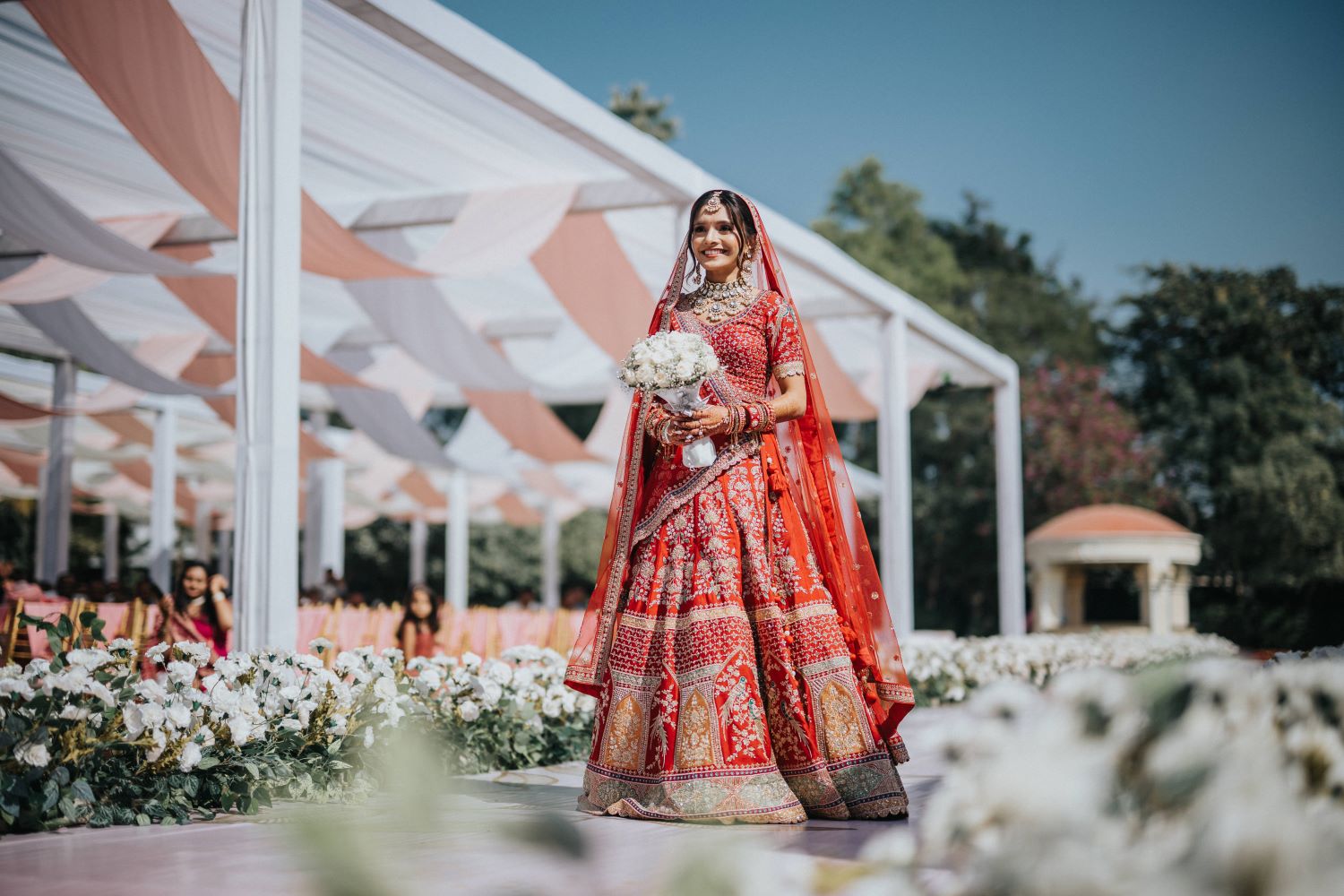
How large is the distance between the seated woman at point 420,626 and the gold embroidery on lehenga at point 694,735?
15.4 ft

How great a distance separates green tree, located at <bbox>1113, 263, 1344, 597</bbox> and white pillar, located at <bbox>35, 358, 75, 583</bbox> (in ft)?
59.9

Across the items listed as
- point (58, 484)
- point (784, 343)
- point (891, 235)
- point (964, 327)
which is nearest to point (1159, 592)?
point (58, 484)

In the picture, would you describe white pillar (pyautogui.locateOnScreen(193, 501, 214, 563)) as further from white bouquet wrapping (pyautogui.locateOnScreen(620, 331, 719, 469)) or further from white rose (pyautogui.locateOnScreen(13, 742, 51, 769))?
white bouquet wrapping (pyautogui.locateOnScreen(620, 331, 719, 469))

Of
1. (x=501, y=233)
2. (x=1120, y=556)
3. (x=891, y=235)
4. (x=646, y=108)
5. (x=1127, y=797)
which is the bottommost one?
(x=1127, y=797)

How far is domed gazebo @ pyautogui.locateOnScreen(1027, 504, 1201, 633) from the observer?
14422mm

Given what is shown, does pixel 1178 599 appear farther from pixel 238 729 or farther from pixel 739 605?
pixel 238 729

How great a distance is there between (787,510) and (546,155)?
177 inches

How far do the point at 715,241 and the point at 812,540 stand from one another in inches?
36.2

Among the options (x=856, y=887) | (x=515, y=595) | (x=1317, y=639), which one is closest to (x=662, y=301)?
(x=856, y=887)

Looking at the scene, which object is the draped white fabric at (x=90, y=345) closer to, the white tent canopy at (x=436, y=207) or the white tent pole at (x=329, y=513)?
the white tent canopy at (x=436, y=207)

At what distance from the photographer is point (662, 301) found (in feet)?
13.5

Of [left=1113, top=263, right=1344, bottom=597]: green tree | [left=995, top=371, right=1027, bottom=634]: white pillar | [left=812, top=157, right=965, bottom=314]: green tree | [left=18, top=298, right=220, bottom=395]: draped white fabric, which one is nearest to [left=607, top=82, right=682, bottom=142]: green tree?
[left=812, top=157, right=965, bottom=314]: green tree

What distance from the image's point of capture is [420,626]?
26.5 ft

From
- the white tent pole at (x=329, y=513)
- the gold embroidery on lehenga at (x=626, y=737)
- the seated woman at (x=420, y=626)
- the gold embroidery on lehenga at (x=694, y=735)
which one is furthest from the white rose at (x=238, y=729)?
the white tent pole at (x=329, y=513)
